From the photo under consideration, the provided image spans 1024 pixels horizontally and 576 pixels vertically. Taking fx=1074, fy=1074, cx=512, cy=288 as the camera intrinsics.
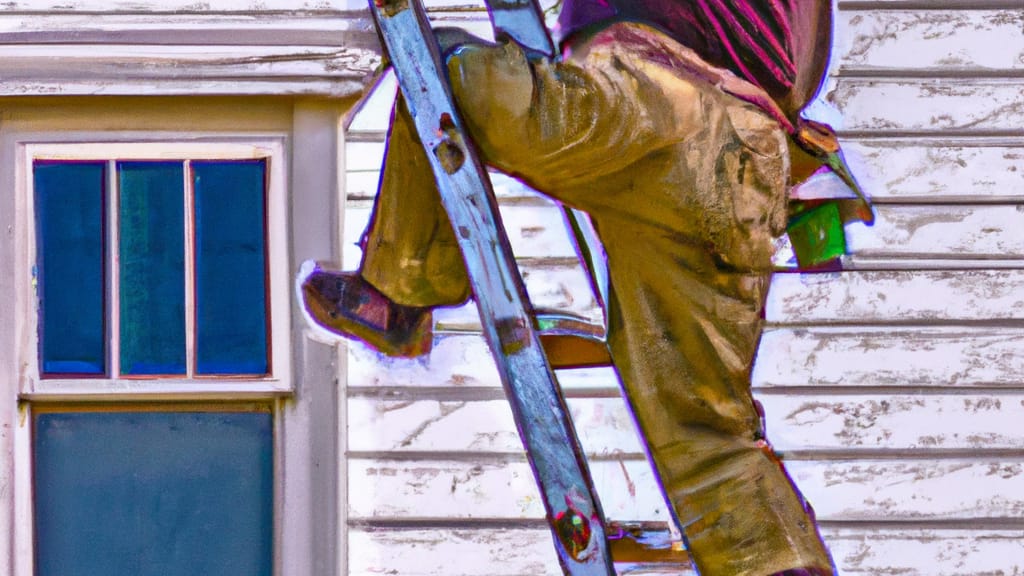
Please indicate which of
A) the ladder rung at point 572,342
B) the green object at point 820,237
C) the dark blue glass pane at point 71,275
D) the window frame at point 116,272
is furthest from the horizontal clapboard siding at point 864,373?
the dark blue glass pane at point 71,275

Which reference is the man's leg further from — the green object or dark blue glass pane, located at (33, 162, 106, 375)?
the green object

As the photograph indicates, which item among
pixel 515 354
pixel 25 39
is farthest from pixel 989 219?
pixel 25 39

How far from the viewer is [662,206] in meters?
1.80

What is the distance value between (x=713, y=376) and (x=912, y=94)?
2.85 feet

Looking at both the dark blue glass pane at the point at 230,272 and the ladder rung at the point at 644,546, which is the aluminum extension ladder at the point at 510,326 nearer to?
the ladder rung at the point at 644,546

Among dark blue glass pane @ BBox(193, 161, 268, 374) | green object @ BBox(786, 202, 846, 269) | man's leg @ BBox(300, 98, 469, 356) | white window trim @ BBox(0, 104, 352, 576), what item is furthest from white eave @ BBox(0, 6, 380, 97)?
green object @ BBox(786, 202, 846, 269)

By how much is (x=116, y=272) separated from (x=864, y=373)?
158 centimetres

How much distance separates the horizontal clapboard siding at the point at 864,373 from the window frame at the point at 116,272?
0.51 feet

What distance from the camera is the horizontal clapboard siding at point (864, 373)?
2.23 meters

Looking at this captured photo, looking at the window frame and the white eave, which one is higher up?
the white eave

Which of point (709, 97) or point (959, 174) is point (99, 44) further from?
point (959, 174)

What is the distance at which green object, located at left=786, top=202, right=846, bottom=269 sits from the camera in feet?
7.14

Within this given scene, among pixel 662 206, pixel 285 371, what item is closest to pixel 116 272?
pixel 285 371

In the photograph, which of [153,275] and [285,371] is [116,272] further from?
[285,371]
